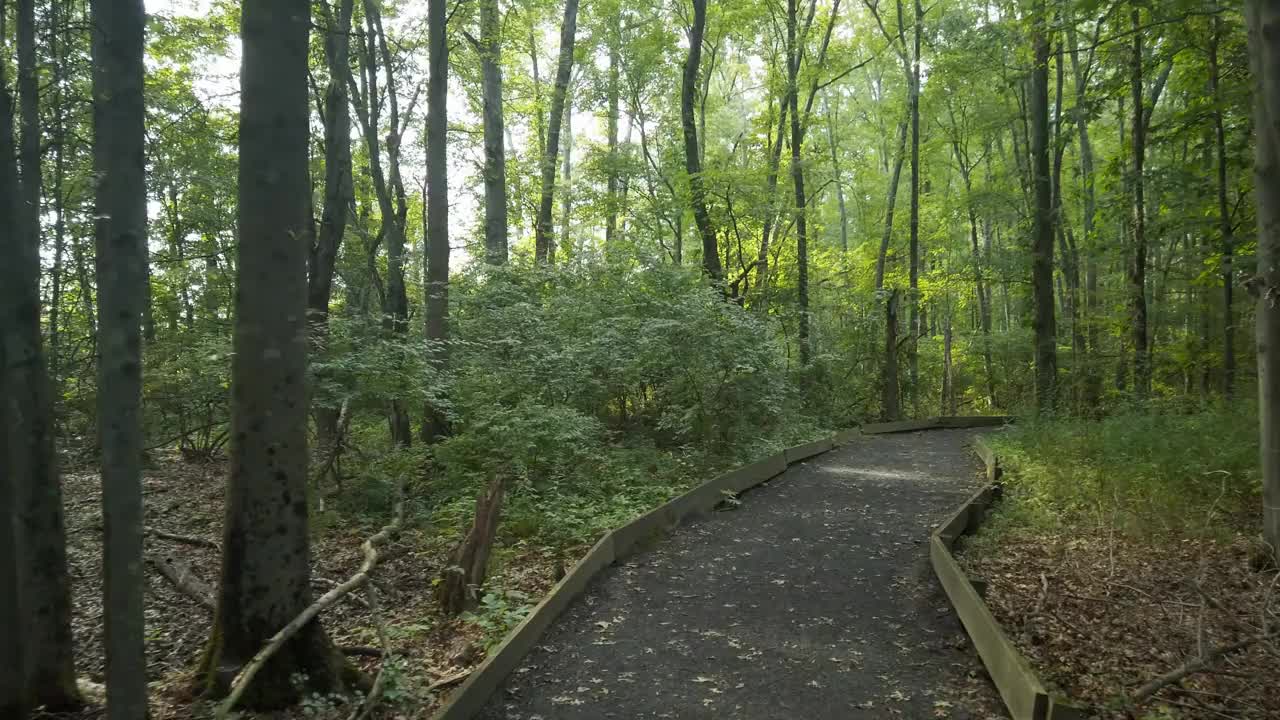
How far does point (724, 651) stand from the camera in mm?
5262

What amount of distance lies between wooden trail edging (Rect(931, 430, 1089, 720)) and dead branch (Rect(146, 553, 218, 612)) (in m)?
5.37

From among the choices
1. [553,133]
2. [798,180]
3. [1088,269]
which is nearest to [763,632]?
[553,133]

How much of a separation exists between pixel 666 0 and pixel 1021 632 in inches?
787

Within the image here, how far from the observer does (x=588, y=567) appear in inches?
260

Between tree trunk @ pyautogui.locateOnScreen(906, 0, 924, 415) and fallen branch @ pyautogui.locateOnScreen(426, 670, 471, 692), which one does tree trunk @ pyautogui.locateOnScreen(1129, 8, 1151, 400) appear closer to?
tree trunk @ pyautogui.locateOnScreen(906, 0, 924, 415)

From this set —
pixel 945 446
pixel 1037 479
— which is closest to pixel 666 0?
pixel 945 446

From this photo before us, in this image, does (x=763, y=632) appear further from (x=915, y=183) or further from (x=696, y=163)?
(x=915, y=183)

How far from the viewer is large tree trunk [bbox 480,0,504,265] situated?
14984 millimetres

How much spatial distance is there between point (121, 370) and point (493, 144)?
43.9 feet

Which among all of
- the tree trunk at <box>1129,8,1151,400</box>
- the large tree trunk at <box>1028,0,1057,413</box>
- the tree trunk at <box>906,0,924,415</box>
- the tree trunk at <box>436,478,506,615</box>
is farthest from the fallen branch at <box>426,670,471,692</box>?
the tree trunk at <box>906,0,924,415</box>

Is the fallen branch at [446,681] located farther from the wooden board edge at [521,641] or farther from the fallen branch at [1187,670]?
the fallen branch at [1187,670]

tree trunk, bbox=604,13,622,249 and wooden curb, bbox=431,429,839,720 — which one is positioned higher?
tree trunk, bbox=604,13,622,249

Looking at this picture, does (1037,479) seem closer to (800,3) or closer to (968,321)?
(800,3)

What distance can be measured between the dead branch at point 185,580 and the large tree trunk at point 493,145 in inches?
343
